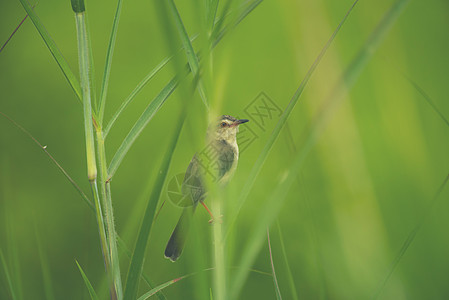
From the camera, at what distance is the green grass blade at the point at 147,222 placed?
56cm

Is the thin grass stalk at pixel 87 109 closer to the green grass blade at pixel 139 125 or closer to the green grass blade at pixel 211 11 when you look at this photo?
the green grass blade at pixel 139 125

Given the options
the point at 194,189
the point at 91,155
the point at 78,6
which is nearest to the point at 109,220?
the point at 91,155

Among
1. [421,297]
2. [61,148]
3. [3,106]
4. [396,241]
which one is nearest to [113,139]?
[61,148]

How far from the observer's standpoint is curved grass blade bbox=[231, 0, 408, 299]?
0.50m

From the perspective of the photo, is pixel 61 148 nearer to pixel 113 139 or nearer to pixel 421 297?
pixel 113 139

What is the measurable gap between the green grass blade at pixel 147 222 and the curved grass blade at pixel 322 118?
0.51ft

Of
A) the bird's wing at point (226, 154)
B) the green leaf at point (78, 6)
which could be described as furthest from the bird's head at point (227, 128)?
the green leaf at point (78, 6)

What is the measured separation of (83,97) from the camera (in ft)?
2.38

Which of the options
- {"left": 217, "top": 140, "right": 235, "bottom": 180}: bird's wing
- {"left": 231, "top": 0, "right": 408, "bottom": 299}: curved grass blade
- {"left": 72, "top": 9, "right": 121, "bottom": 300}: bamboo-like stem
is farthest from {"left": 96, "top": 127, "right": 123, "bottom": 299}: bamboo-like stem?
{"left": 217, "top": 140, "right": 235, "bottom": 180}: bird's wing

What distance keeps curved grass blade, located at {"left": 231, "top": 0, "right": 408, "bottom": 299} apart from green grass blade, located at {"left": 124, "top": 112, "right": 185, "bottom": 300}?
155 millimetres

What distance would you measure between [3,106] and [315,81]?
2.33 meters

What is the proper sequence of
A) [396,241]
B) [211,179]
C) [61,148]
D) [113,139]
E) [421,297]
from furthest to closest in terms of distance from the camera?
[61,148], [113,139], [396,241], [421,297], [211,179]

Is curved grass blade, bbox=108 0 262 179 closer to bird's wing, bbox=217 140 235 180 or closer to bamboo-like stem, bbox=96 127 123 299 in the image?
bamboo-like stem, bbox=96 127 123 299

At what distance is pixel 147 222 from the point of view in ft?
1.92
